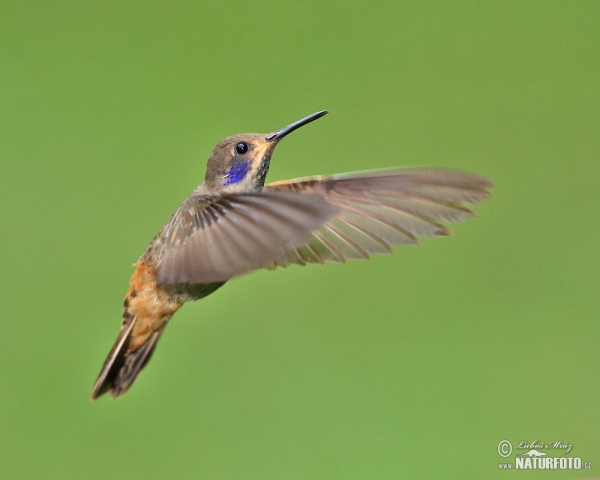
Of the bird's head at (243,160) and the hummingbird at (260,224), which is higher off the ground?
the bird's head at (243,160)

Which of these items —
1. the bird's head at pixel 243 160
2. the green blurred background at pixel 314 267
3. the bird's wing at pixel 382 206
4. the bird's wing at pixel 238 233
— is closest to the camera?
the bird's wing at pixel 238 233

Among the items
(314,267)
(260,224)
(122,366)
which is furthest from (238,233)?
(314,267)

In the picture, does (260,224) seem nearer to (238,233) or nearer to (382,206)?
(238,233)

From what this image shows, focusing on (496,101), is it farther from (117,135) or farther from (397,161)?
(117,135)

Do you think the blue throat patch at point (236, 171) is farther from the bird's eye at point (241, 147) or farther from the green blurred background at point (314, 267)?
the green blurred background at point (314, 267)

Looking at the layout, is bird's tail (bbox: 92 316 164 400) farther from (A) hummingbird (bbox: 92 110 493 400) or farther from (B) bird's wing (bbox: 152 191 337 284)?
(B) bird's wing (bbox: 152 191 337 284)

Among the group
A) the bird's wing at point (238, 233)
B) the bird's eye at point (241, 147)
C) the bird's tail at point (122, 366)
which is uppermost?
the bird's eye at point (241, 147)

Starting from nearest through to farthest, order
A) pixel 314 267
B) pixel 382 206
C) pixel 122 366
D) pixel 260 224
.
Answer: pixel 260 224 < pixel 382 206 < pixel 122 366 < pixel 314 267

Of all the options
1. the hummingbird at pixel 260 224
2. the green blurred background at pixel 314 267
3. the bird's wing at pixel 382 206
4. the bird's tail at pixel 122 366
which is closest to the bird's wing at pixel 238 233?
the hummingbird at pixel 260 224
